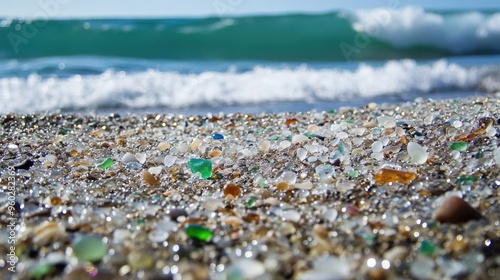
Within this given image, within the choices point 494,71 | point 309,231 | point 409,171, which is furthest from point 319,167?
point 494,71

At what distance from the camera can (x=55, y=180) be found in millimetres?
1517

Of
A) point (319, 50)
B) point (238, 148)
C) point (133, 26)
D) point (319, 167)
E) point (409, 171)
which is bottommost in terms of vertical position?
point (133, 26)

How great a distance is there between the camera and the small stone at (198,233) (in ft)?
3.34

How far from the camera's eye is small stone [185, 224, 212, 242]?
102 cm

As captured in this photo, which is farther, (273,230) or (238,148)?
(238,148)

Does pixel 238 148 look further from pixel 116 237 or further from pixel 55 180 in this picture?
pixel 116 237

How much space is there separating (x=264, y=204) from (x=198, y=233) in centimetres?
29

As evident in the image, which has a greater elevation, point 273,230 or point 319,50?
point 273,230

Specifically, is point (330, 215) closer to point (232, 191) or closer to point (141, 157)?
point (232, 191)

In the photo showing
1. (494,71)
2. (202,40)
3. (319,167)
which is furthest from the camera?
(202,40)

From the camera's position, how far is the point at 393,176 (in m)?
1.33

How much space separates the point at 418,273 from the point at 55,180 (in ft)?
3.75

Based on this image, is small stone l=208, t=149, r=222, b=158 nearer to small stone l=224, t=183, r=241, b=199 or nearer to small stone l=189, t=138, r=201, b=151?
small stone l=189, t=138, r=201, b=151

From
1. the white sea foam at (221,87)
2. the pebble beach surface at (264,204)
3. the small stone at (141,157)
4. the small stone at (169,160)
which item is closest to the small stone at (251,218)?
the pebble beach surface at (264,204)
